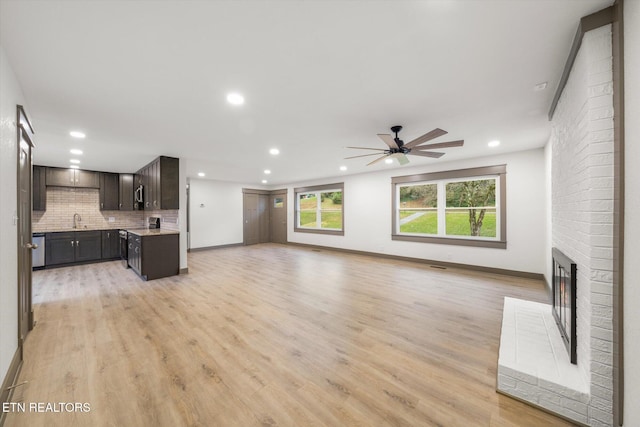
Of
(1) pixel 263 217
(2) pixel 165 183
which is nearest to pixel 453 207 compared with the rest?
(2) pixel 165 183

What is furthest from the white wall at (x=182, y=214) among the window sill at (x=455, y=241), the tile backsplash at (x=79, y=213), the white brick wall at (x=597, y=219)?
the white brick wall at (x=597, y=219)

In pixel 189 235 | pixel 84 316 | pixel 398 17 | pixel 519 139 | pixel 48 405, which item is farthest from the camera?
pixel 189 235

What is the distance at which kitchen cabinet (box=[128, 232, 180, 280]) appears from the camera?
4.57 m

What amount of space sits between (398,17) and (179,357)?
3155 millimetres

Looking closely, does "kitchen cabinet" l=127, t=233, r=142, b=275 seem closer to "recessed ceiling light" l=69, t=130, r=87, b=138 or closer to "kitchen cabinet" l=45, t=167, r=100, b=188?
"recessed ceiling light" l=69, t=130, r=87, b=138

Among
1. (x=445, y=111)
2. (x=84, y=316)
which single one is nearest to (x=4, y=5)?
(x=84, y=316)

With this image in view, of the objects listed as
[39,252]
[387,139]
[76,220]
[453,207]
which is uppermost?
[387,139]

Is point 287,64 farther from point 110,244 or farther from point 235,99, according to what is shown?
point 110,244

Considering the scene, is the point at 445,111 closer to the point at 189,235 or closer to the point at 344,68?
the point at 344,68

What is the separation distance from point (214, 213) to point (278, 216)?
2468mm

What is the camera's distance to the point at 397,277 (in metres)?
4.72

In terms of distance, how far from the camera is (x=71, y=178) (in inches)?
243

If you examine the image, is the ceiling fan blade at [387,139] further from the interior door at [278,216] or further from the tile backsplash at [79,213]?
the interior door at [278,216]

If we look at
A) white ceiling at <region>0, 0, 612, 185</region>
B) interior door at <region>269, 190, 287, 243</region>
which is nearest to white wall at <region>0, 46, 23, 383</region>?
white ceiling at <region>0, 0, 612, 185</region>
